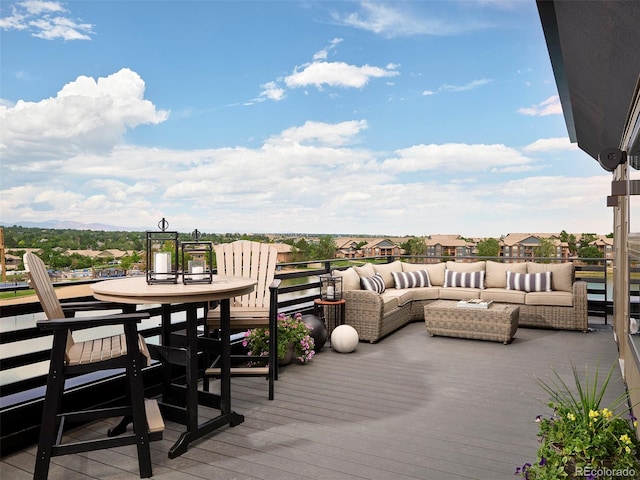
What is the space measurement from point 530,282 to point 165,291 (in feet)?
18.0

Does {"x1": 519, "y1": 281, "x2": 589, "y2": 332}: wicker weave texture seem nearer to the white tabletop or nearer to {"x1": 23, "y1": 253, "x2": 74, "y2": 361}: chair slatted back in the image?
the white tabletop

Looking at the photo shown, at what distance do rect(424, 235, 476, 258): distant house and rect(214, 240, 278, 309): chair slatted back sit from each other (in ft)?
16.1

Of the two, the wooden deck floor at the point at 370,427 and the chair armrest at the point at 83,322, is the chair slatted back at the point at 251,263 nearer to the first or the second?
the wooden deck floor at the point at 370,427

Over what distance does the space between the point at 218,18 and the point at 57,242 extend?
10.4 metres

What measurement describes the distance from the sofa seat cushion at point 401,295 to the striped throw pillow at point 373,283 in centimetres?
11

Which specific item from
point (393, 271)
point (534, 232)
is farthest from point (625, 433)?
point (534, 232)

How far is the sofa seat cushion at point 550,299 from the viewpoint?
6.18 metres

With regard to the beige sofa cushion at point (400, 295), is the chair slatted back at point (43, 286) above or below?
above

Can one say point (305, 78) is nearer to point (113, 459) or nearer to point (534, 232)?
point (534, 232)

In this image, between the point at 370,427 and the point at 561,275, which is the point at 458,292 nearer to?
the point at 561,275

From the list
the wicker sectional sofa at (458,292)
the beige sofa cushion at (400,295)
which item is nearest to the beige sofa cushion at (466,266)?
the wicker sectional sofa at (458,292)

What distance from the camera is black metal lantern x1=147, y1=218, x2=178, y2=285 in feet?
9.93

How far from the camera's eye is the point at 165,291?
2.56 metres

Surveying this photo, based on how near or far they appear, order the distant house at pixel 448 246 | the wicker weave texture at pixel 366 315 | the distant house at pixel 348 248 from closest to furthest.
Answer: the wicker weave texture at pixel 366 315, the distant house at pixel 348 248, the distant house at pixel 448 246
